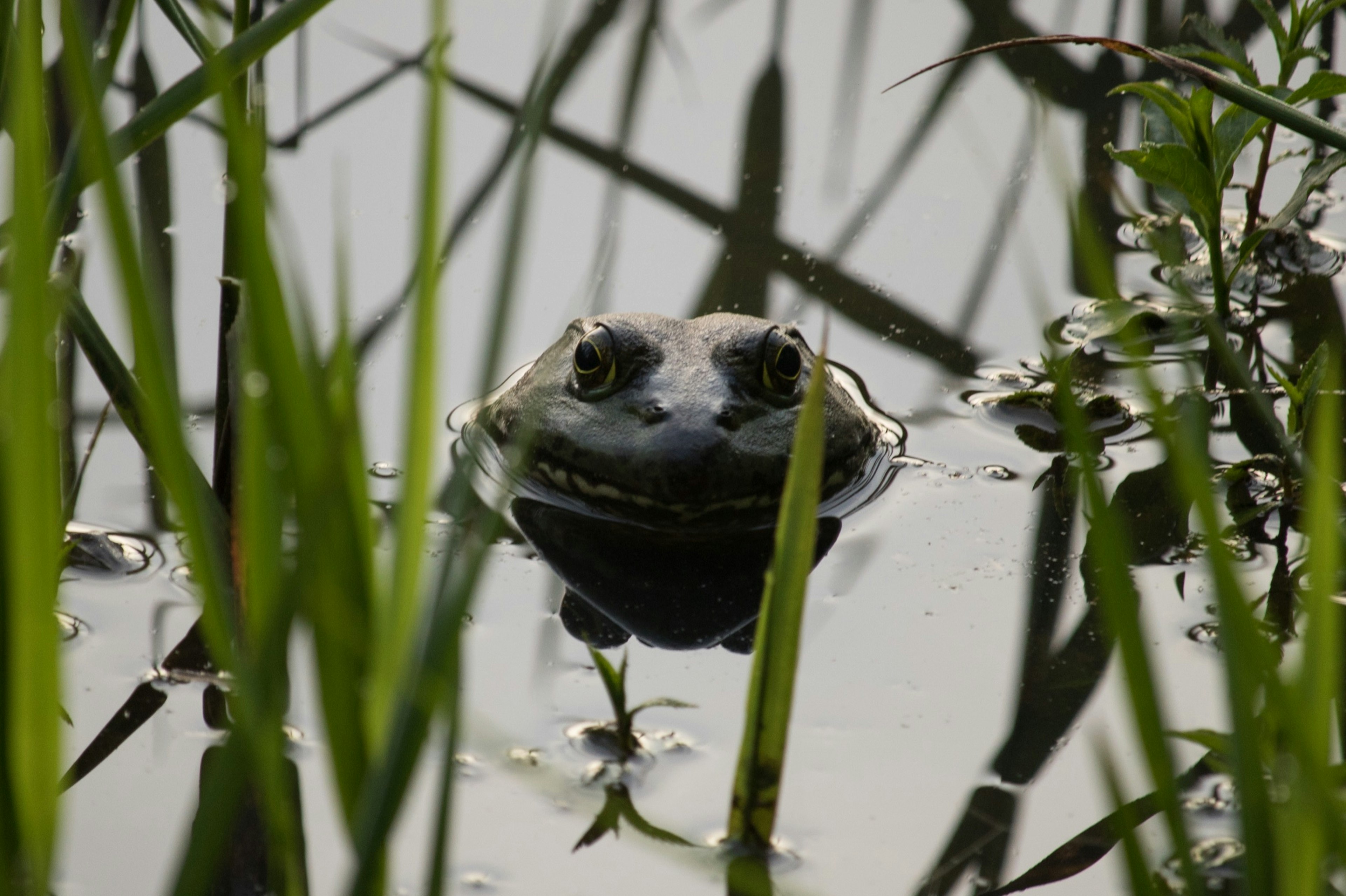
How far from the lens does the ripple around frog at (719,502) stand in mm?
3078

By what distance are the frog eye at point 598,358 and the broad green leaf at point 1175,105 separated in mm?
1394

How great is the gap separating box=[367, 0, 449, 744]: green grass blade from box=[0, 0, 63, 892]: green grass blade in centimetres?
30

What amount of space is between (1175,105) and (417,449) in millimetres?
2727

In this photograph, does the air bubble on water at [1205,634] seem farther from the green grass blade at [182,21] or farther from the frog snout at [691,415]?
the green grass blade at [182,21]

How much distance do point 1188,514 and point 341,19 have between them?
3.47 m

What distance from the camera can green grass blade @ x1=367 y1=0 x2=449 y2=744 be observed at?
4.34ft

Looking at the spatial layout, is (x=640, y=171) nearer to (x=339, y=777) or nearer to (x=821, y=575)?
(x=821, y=575)

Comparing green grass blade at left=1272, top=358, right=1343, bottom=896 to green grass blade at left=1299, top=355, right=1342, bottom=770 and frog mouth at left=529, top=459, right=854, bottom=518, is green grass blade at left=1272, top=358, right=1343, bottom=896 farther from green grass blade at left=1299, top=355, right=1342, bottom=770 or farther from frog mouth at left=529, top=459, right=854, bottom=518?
frog mouth at left=529, top=459, right=854, bottom=518

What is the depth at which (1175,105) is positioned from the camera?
3.47 m

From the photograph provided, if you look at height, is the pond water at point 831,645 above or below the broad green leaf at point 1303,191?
below

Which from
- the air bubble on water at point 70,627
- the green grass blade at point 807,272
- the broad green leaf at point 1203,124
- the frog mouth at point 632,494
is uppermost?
the broad green leaf at point 1203,124

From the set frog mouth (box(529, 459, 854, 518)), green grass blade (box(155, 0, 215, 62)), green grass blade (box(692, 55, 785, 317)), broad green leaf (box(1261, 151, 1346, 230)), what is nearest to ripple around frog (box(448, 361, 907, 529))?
frog mouth (box(529, 459, 854, 518))

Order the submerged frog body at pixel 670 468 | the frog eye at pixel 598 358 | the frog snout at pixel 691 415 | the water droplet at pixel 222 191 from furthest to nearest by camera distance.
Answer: the water droplet at pixel 222 191
the frog eye at pixel 598 358
the frog snout at pixel 691 415
the submerged frog body at pixel 670 468

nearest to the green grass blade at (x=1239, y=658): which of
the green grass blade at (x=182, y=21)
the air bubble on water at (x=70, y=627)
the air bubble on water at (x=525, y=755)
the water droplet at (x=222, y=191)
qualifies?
the air bubble on water at (x=525, y=755)
